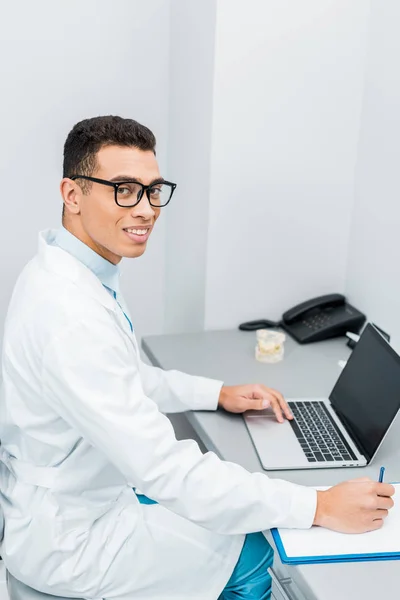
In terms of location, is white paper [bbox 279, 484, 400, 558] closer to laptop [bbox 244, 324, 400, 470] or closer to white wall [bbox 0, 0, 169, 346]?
laptop [bbox 244, 324, 400, 470]

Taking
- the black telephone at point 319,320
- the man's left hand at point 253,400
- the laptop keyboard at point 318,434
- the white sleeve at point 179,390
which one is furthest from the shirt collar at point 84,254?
the black telephone at point 319,320

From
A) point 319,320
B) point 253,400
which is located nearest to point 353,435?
point 253,400

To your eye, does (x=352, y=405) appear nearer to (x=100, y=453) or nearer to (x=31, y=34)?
(x=100, y=453)

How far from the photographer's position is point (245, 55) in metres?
2.01

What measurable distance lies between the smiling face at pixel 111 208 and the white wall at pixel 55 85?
1.02 meters

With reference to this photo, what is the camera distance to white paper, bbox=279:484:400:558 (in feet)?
3.75

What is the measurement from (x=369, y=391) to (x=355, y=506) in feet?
1.37

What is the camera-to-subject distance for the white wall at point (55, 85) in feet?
7.33

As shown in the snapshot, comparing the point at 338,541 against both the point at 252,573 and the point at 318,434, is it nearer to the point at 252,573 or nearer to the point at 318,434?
the point at 252,573

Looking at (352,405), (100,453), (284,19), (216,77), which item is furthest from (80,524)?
(284,19)

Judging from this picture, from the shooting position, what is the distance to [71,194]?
4.51ft

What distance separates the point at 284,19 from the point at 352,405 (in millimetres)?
1106

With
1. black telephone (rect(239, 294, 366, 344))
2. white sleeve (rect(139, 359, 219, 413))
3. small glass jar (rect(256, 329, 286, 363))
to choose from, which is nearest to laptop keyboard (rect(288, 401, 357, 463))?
white sleeve (rect(139, 359, 219, 413))

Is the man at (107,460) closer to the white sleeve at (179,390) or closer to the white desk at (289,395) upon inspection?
the white desk at (289,395)
